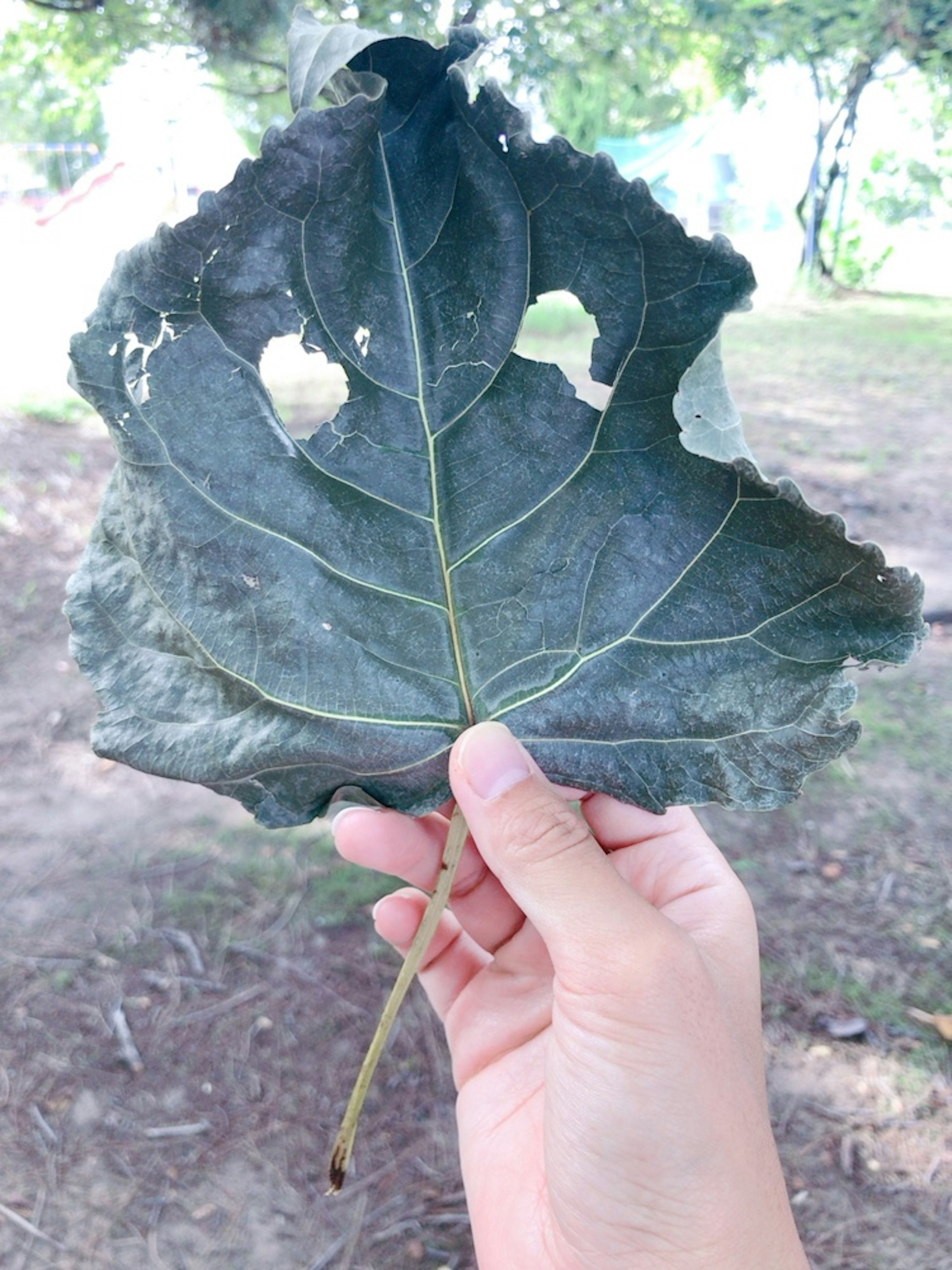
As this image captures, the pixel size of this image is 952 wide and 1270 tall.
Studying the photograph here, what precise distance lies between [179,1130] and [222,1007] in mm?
271

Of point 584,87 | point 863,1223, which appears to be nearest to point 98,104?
point 584,87

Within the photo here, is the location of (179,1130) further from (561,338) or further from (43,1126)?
(561,338)

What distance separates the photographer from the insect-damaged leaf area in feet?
2.83

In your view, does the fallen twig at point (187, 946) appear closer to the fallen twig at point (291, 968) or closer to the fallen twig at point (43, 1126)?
the fallen twig at point (291, 968)

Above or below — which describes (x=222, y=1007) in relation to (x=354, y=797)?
below

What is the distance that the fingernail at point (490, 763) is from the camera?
3.12 ft

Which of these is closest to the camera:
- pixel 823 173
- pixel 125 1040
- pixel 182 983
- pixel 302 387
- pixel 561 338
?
pixel 125 1040

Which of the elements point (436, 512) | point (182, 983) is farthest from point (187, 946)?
point (436, 512)

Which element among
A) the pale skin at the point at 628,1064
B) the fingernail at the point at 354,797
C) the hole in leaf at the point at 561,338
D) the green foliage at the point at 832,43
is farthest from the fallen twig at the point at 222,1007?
the green foliage at the point at 832,43

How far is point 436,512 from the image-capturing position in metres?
0.98

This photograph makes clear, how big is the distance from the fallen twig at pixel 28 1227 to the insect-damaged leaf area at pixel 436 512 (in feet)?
3.76

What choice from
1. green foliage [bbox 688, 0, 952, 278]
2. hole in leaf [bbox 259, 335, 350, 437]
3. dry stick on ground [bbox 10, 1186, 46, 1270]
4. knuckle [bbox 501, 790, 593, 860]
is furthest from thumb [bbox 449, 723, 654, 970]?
green foliage [bbox 688, 0, 952, 278]

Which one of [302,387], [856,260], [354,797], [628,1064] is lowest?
[856,260]

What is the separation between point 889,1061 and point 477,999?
3.07 ft
